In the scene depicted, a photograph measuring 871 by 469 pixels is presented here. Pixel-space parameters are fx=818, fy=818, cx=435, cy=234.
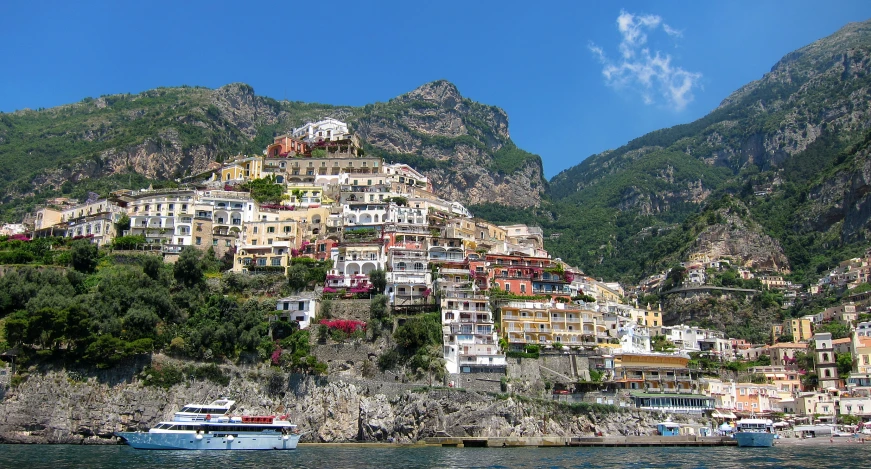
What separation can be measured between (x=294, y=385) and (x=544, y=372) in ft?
68.1

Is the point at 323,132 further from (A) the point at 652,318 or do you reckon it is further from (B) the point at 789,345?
(B) the point at 789,345

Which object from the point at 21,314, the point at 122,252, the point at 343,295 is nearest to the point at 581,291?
the point at 343,295

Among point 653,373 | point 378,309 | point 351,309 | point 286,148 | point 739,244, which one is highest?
point 286,148

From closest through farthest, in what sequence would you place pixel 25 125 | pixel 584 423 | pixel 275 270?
pixel 584 423
pixel 275 270
pixel 25 125

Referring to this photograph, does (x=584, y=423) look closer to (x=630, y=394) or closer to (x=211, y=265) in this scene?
(x=630, y=394)

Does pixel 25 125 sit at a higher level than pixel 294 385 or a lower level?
higher

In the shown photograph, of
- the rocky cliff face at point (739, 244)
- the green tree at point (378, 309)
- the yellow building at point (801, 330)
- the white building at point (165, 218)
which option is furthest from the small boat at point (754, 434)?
the rocky cliff face at point (739, 244)

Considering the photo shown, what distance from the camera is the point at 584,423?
209 feet

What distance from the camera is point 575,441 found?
5984 centimetres

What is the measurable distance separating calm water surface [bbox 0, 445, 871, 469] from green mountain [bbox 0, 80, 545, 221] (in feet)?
226

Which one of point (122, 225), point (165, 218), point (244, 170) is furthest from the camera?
point (244, 170)

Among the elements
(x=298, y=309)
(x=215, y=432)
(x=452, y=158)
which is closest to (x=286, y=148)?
(x=298, y=309)

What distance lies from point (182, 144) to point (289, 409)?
3420 inches

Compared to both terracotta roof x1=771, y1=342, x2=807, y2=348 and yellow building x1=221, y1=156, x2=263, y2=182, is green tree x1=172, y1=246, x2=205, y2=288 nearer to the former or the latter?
yellow building x1=221, y1=156, x2=263, y2=182
